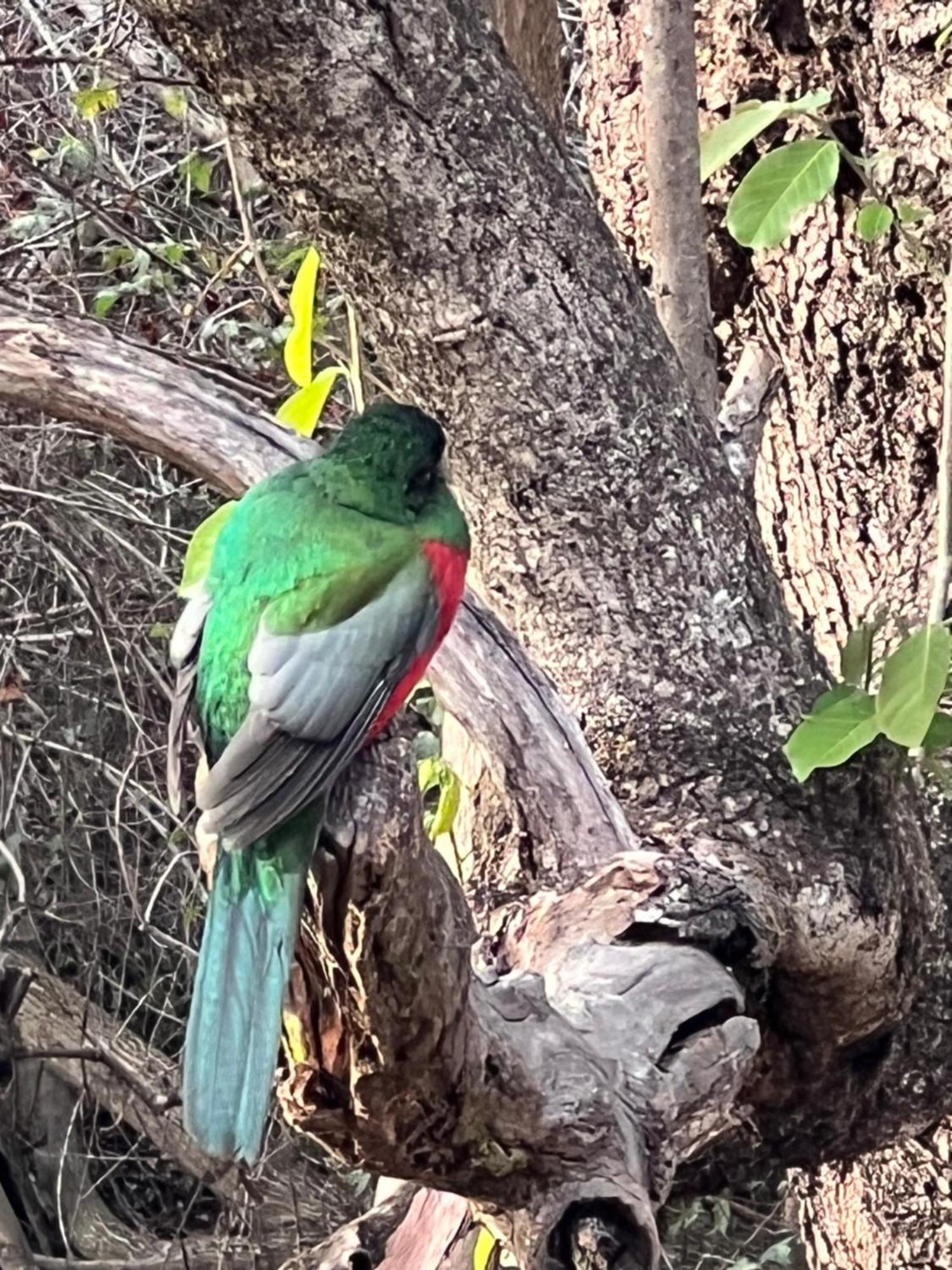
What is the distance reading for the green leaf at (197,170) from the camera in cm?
303

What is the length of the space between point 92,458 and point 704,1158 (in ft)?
6.76

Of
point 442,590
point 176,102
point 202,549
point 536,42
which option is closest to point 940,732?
point 442,590

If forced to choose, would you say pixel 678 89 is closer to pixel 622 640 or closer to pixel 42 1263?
pixel 622 640

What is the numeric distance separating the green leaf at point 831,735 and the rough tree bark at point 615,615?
0.40 feet

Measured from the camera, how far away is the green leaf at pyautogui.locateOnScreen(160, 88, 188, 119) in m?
2.92

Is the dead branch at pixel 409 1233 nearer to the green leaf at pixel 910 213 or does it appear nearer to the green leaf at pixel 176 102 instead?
the green leaf at pixel 910 213

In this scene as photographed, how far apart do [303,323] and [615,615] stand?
42 centimetres

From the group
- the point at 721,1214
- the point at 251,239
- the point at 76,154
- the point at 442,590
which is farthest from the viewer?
the point at 721,1214

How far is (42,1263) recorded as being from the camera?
3.05m

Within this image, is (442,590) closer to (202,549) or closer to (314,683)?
(314,683)

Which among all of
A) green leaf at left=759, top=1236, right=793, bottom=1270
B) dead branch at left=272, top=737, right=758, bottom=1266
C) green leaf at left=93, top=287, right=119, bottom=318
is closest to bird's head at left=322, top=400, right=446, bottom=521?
dead branch at left=272, top=737, right=758, bottom=1266

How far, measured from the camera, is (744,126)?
1393 millimetres

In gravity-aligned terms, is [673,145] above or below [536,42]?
below

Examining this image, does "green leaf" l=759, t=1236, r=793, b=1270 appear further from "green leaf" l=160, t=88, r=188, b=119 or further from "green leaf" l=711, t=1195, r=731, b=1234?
"green leaf" l=160, t=88, r=188, b=119
